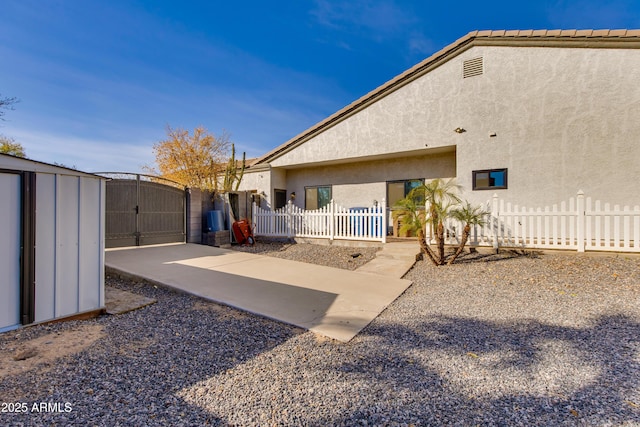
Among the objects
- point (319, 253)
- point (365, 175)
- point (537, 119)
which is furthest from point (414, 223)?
point (365, 175)

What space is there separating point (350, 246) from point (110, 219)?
25.2 feet

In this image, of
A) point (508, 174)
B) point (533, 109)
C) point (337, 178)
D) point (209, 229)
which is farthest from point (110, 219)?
point (533, 109)

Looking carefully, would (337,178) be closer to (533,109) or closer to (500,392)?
(533,109)

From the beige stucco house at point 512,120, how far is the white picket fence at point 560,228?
117 centimetres

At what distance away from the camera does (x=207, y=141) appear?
2409cm

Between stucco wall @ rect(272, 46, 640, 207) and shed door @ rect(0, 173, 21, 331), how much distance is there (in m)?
10.00

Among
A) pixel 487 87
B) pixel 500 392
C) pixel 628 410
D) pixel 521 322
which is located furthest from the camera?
pixel 487 87

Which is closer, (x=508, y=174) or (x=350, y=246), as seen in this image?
(x=508, y=174)

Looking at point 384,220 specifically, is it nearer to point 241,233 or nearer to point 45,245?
point 241,233

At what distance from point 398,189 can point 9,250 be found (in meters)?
11.0

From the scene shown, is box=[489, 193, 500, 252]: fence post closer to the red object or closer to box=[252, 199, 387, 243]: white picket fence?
box=[252, 199, 387, 243]: white picket fence

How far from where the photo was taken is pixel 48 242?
140 inches

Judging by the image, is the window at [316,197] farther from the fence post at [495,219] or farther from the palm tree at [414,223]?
the fence post at [495,219]

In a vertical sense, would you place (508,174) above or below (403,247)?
above
